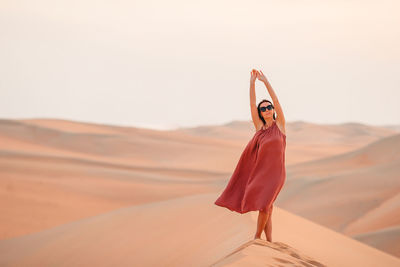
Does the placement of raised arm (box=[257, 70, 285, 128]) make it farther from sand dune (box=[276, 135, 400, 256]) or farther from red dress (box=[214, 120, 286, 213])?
sand dune (box=[276, 135, 400, 256])

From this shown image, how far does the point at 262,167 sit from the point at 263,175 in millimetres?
88

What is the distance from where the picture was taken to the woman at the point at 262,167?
19.9ft

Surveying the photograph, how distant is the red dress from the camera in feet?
19.9

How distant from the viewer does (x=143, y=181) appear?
21.8 m

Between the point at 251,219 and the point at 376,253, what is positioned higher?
the point at 251,219

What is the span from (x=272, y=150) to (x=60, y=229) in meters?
5.64

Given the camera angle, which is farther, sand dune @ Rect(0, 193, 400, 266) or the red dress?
sand dune @ Rect(0, 193, 400, 266)

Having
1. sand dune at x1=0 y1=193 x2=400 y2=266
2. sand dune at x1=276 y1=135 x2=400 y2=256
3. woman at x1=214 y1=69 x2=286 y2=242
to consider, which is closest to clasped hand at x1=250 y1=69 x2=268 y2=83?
woman at x1=214 y1=69 x2=286 y2=242

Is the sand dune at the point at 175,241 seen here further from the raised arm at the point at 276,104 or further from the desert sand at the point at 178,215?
the raised arm at the point at 276,104

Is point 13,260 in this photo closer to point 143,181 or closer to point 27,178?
point 27,178

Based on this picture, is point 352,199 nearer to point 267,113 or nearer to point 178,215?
point 178,215

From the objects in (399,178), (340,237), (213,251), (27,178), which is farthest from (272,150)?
(27,178)

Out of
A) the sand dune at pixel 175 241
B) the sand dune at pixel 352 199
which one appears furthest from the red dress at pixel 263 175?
the sand dune at pixel 352 199

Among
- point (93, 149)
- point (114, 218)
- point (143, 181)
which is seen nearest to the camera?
point (114, 218)
